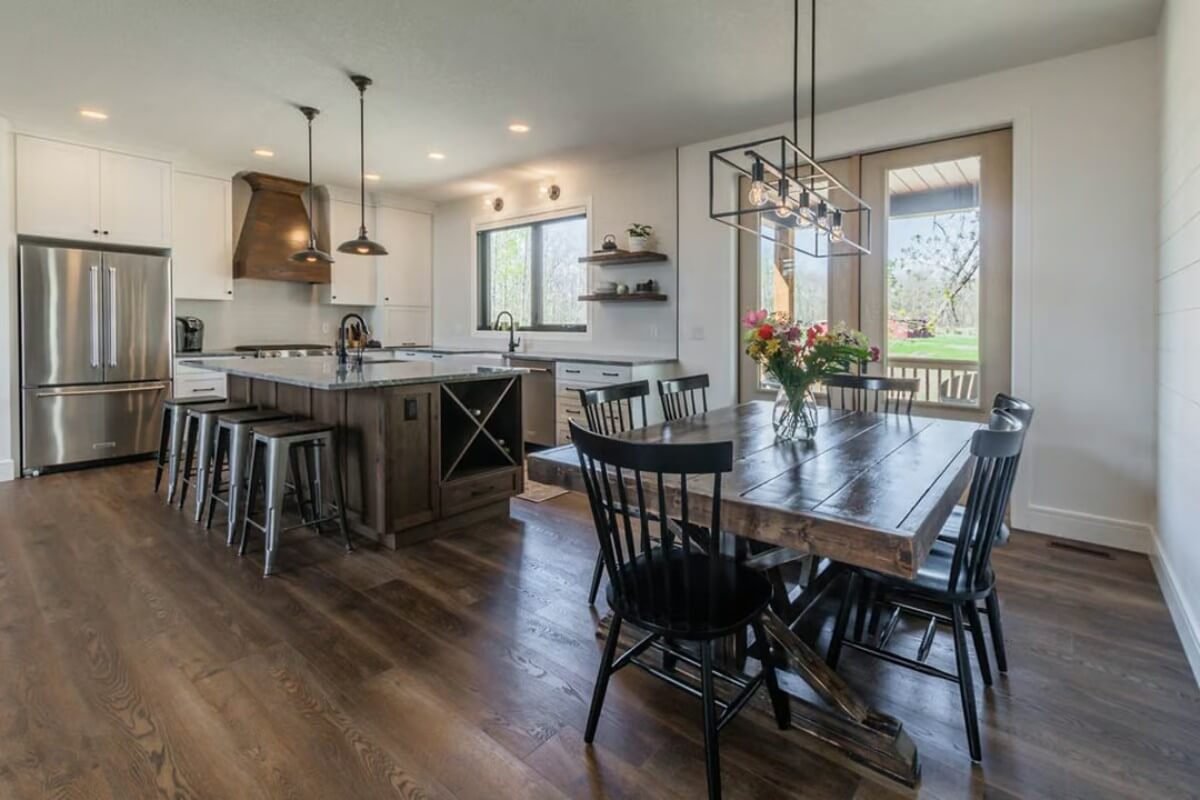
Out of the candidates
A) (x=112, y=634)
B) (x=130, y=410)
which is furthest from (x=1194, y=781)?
(x=130, y=410)

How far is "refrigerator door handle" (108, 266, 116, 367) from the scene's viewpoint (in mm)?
4996

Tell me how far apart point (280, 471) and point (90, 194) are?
3.78 m

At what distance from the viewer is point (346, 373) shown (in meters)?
3.48

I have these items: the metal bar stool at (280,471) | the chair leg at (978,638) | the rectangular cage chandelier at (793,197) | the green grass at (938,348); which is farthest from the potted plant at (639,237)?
the chair leg at (978,638)

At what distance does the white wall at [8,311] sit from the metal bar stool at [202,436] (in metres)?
1.68

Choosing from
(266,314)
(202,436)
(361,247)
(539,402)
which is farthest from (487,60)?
(266,314)

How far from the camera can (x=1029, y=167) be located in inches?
137

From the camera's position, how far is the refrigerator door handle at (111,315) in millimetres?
4996

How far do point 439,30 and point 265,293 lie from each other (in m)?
4.36

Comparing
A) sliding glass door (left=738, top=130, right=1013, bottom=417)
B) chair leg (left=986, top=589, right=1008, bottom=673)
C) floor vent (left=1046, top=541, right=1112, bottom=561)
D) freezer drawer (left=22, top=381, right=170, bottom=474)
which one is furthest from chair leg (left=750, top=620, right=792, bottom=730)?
freezer drawer (left=22, top=381, right=170, bottom=474)

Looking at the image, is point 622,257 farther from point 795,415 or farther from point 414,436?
point 795,415

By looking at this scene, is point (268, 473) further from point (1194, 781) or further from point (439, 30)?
point (1194, 781)

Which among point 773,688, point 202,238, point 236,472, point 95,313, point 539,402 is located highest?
point 202,238

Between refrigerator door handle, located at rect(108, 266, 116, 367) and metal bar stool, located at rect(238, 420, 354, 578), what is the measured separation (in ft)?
Answer: 8.62
